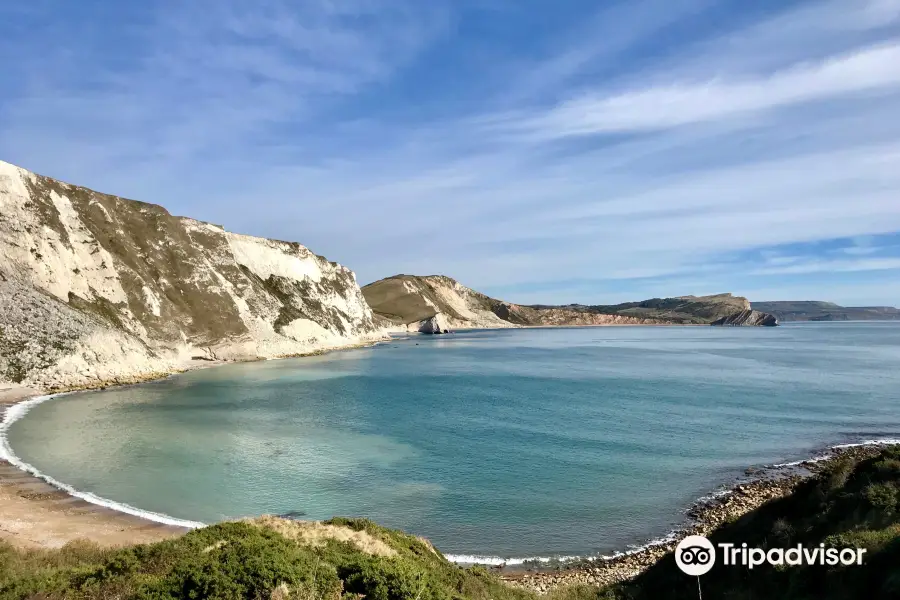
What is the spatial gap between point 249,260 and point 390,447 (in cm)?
8951

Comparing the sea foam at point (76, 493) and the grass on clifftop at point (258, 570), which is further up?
the grass on clifftop at point (258, 570)

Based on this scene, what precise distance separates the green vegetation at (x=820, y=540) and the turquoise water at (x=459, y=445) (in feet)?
19.5

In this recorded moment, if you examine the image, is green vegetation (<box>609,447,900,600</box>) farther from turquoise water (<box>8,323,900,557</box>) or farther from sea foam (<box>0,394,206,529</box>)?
sea foam (<box>0,394,206,529</box>)

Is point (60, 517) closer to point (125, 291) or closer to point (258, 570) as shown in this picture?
point (258, 570)

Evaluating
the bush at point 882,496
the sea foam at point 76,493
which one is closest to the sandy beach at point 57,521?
the sea foam at point 76,493

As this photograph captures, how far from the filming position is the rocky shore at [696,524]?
17.3 meters

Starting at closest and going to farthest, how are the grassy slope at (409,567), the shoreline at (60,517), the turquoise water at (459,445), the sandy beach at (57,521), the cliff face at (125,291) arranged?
the grassy slope at (409,567) < the sandy beach at (57,521) < the shoreline at (60,517) < the turquoise water at (459,445) < the cliff face at (125,291)

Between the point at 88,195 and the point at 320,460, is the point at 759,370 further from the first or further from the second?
the point at 88,195

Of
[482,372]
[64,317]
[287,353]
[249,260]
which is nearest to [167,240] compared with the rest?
[249,260]

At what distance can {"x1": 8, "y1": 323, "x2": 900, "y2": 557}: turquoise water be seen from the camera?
22.8 meters

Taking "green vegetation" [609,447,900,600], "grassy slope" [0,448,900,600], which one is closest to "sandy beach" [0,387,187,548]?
"grassy slope" [0,448,900,600]

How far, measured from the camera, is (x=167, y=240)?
302ft

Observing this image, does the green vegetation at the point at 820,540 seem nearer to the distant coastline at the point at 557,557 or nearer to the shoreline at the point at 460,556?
the distant coastline at the point at 557,557

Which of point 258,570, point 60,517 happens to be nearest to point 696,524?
point 258,570
